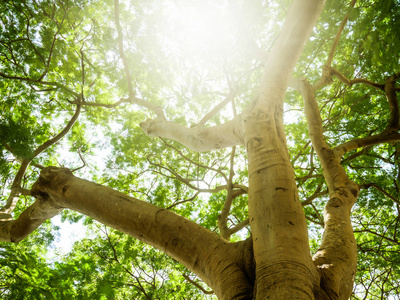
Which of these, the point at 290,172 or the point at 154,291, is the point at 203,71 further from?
the point at 154,291

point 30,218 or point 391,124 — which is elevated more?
point 391,124

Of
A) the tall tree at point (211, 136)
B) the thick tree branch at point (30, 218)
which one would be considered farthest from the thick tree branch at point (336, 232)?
the thick tree branch at point (30, 218)

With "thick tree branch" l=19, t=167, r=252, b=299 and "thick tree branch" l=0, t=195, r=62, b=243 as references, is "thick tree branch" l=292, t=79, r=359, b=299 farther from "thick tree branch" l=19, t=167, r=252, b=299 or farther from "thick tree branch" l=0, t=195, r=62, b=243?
"thick tree branch" l=0, t=195, r=62, b=243

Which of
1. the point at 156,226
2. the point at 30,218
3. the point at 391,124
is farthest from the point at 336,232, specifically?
the point at 30,218

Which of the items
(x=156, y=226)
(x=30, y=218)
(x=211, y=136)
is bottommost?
(x=156, y=226)

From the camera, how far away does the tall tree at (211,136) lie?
1.68 m

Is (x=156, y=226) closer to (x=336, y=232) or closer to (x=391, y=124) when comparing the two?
(x=336, y=232)

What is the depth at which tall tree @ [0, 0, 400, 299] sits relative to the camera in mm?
1678

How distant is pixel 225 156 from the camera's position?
6707mm

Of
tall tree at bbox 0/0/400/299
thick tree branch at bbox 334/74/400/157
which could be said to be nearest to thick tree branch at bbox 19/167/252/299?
tall tree at bbox 0/0/400/299

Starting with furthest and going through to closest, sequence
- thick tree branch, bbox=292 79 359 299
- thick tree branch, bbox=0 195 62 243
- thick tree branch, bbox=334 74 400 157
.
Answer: thick tree branch, bbox=334 74 400 157 < thick tree branch, bbox=0 195 62 243 < thick tree branch, bbox=292 79 359 299

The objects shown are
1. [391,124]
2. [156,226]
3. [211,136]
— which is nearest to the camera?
[156,226]

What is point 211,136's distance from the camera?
2.82m

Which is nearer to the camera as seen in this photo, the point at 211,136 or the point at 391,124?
the point at 211,136
